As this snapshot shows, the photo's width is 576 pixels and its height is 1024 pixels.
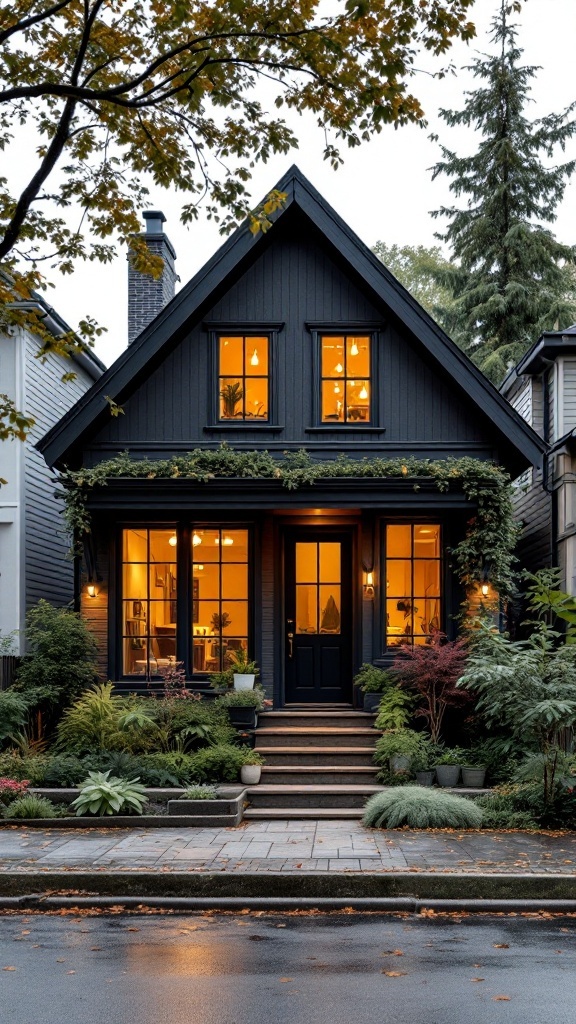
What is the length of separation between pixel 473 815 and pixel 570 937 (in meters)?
3.83

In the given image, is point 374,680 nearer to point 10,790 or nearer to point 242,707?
point 242,707

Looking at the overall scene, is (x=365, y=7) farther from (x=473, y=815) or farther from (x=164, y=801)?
(x=164, y=801)

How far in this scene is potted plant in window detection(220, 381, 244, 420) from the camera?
53.8 ft

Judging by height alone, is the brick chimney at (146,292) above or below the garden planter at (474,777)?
above

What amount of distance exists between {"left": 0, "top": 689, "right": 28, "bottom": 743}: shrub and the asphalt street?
18.7 feet

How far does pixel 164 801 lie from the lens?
1311 cm

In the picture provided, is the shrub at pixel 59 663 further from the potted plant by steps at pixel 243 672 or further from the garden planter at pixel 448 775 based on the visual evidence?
the garden planter at pixel 448 775

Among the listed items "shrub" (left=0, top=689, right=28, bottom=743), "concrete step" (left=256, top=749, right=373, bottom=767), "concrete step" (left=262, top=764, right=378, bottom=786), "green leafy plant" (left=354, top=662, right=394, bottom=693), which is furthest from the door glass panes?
"shrub" (left=0, top=689, right=28, bottom=743)

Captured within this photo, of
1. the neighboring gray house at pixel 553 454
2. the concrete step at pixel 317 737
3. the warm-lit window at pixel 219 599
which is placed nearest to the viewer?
the concrete step at pixel 317 737

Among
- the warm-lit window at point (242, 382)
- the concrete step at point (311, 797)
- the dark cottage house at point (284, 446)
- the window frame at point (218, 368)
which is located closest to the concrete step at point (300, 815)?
the concrete step at point (311, 797)

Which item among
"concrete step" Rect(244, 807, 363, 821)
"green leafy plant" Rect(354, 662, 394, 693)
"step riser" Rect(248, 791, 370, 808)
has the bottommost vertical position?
"concrete step" Rect(244, 807, 363, 821)

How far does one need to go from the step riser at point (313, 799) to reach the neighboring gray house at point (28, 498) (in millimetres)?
5395

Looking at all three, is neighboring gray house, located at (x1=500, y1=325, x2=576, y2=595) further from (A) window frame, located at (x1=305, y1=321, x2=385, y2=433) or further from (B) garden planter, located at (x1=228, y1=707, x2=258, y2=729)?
(B) garden planter, located at (x1=228, y1=707, x2=258, y2=729)

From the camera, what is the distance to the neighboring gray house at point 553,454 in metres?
17.2
